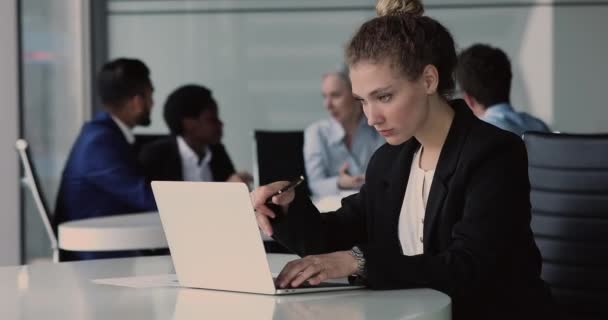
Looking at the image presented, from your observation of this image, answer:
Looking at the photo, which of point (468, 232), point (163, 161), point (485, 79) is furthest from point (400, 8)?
point (163, 161)

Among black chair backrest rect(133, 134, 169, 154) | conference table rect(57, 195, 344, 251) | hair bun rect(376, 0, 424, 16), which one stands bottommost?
black chair backrest rect(133, 134, 169, 154)

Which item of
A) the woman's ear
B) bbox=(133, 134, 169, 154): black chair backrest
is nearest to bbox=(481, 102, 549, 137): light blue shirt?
bbox=(133, 134, 169, 154): black chair backrest

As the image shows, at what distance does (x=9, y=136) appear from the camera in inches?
232

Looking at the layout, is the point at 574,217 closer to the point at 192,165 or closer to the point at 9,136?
the point at 192,165

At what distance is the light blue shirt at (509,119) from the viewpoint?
16.1ft

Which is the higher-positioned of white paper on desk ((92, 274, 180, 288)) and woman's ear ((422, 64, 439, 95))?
woman's ear ((422, 64, 439, 95))

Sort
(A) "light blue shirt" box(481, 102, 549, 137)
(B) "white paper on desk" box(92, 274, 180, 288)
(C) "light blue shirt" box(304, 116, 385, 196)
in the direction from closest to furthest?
(B) "white paper on desk" box(92, 274, 180, 288)
(A) "light blue shirt" box(481, 102, 549, 137)
(C) "light blue shirt" box(304, 116, 385, 196)

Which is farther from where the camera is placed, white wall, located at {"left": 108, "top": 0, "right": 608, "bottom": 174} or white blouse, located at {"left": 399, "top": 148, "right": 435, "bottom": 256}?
white wall, located at {"left": 108, "top": 0, "right": 608, "bottom": 174}

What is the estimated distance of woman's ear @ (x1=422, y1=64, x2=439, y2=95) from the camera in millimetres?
2281

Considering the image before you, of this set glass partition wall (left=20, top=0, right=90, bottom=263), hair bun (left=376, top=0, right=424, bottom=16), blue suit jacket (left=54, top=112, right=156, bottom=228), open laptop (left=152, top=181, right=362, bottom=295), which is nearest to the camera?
open laptop (left=152, top=181, right=362, bottom=295)

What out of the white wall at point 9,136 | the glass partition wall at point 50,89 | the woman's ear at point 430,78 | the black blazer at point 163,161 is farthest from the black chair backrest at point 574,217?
the glass partition wall at point 50,89

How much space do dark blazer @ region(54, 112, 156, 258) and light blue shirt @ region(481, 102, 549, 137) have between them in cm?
155

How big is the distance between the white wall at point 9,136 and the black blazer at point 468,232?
12.5ft

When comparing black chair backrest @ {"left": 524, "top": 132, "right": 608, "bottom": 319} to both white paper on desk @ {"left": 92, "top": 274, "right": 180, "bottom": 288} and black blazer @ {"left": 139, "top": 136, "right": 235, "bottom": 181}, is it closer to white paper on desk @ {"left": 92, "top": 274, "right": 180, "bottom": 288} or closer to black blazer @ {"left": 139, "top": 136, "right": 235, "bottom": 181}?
white paper on desk @ {"left": 92, "top": 274, "right": 180, "bottom": 288}
